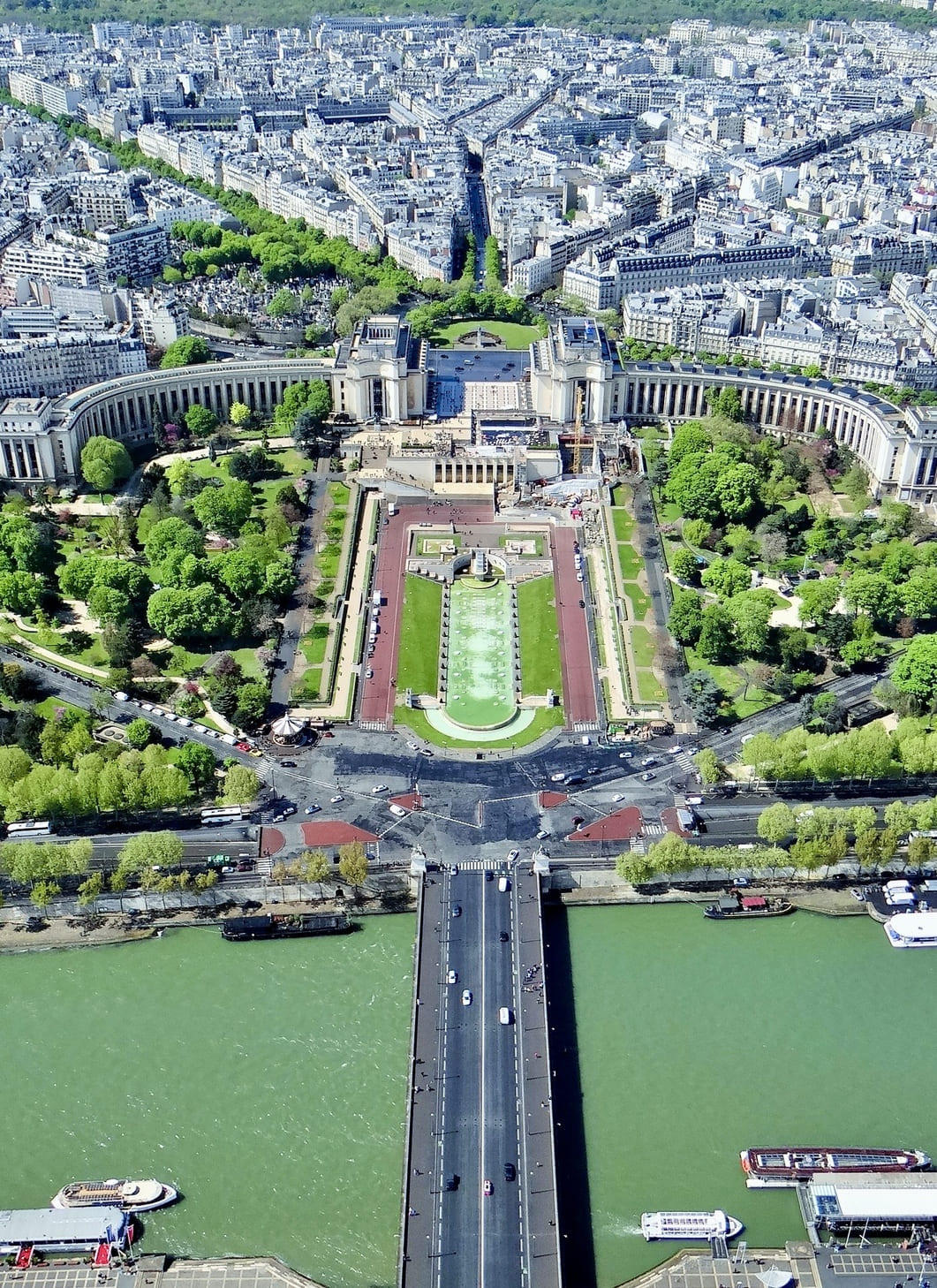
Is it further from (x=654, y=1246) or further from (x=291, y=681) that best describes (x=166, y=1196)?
(x=291, y=681)

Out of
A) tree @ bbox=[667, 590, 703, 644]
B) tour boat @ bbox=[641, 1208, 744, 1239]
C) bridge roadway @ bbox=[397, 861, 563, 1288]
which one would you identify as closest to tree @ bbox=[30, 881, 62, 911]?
bridge roadway @ bbox=[397, 861, 563, 1288]

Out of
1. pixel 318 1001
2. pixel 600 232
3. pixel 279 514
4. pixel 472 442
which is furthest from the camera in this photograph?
pixel 600 232

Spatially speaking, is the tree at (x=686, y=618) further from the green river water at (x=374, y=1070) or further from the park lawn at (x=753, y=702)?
the green river water at (x=374, y=1070)

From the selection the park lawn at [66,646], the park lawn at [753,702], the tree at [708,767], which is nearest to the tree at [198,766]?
the park lawn at [66,646]

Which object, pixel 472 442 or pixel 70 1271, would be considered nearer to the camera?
pixel 70 1271

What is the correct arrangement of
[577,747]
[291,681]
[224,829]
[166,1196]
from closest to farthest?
1. [166,1196]
2. [224,829]
3. [577,747]
4. [291,681]

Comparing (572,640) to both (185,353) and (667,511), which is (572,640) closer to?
(667,511)

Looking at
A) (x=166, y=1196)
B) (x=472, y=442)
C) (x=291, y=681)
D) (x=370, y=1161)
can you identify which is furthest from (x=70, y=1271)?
(x=472, y=442)
